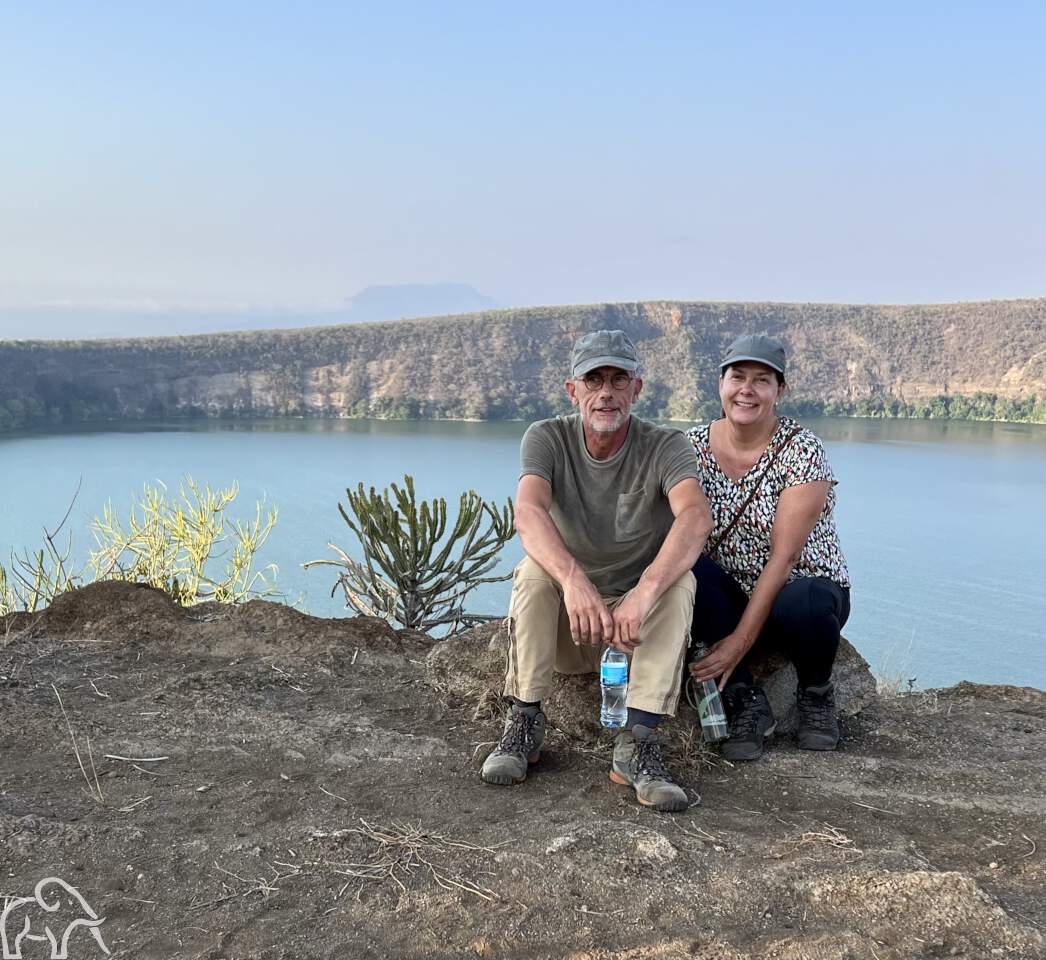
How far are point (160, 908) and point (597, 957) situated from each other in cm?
99

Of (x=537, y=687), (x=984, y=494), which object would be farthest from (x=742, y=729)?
(x=984, y=494)

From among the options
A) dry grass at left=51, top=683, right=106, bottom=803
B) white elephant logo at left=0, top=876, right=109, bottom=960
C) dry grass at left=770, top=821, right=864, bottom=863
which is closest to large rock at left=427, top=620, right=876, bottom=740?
dry grass at left=770, top=821, right=864, bottom=863

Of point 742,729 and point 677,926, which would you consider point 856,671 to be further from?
point 677,926

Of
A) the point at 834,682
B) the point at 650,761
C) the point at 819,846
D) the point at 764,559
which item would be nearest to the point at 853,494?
the point at 834,682

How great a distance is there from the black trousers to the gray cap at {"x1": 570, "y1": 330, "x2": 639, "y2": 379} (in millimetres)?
759

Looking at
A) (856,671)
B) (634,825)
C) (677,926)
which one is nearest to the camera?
(677,926)

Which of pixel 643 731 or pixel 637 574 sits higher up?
pixel 637 574

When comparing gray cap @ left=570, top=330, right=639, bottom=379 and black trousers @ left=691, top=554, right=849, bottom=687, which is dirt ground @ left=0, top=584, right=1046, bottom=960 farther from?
gray cap @ left=570, top=330, right=639, bottom=379

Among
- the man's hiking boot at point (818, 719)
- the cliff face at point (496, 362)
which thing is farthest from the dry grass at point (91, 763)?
the cliff face at point (496, 362)

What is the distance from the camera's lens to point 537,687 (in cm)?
285

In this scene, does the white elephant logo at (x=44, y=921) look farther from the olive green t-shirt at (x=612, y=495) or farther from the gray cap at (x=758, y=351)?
the gray cap at (x=758, y=351)

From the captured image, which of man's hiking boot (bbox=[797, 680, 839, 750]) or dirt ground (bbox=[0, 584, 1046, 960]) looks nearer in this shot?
dirt ground (bbox=[0, 584, 1046, 960])

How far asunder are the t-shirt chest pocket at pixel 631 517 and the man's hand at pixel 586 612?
0.90 ft

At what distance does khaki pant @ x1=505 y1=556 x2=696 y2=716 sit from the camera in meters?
2.73
